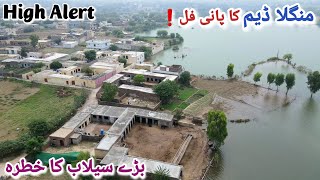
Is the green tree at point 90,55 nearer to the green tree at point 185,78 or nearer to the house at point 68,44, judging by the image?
the house at point 68,44

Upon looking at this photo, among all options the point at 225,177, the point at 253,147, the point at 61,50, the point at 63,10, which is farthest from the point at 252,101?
the point at 61,50

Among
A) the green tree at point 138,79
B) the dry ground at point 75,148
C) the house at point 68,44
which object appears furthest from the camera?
the house at point 68,44

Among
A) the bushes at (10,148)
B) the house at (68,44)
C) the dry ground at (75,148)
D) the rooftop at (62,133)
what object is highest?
the house at (68,44)

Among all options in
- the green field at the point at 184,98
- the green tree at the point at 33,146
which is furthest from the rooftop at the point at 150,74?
the green tree at the point at 33,146

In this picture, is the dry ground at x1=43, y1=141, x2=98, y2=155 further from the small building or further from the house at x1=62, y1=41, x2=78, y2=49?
the house at x1=62, y1=41, x2=78, y2=49

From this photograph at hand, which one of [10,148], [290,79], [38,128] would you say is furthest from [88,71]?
[290,79]

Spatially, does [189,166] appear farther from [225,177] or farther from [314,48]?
[314,48]
